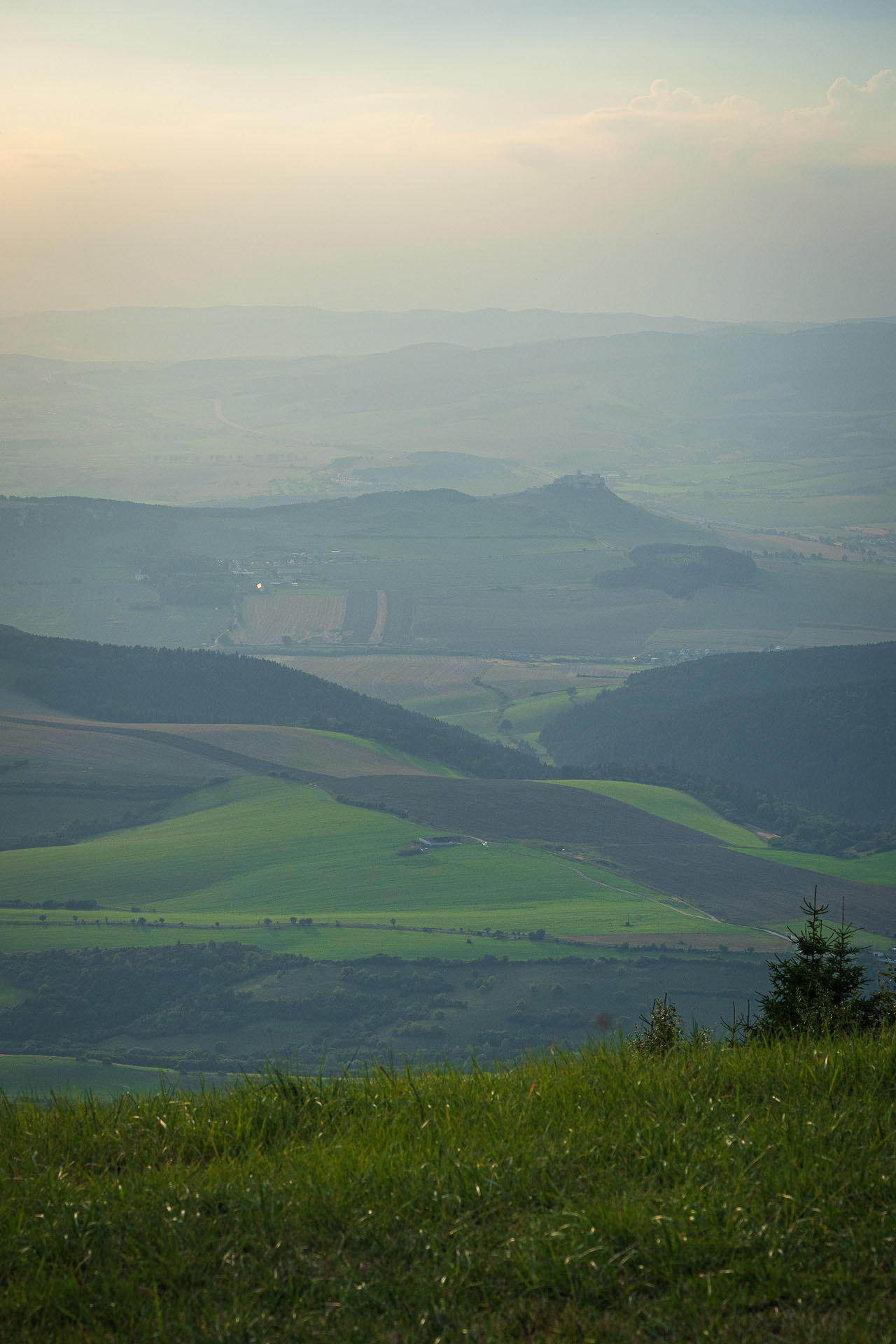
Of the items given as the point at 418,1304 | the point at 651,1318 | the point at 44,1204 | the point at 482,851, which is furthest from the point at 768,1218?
the point at 482,851

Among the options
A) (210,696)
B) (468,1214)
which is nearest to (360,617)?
(210,696)

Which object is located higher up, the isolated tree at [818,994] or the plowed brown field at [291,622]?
the plowed brown field at [291,622]

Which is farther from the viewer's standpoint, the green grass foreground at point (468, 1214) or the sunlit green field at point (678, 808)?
the sunlit green field at point (678, 808)

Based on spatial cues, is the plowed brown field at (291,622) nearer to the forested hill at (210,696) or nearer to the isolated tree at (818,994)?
the forested hill at (210,696)

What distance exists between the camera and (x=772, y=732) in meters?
143

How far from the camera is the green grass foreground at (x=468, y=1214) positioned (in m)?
4.41

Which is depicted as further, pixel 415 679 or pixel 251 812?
pixel 415 679

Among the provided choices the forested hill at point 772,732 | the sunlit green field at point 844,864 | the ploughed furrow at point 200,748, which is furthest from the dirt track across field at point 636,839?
the forested hill at point 772,732

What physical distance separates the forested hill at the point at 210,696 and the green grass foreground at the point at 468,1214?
11399cm

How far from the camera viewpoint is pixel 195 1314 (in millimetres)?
4453

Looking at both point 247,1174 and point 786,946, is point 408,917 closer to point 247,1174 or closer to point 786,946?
point 786,946

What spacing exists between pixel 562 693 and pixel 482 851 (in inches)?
2649

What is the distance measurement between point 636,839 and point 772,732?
177 ft

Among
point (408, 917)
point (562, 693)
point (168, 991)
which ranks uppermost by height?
point (562, 693)
